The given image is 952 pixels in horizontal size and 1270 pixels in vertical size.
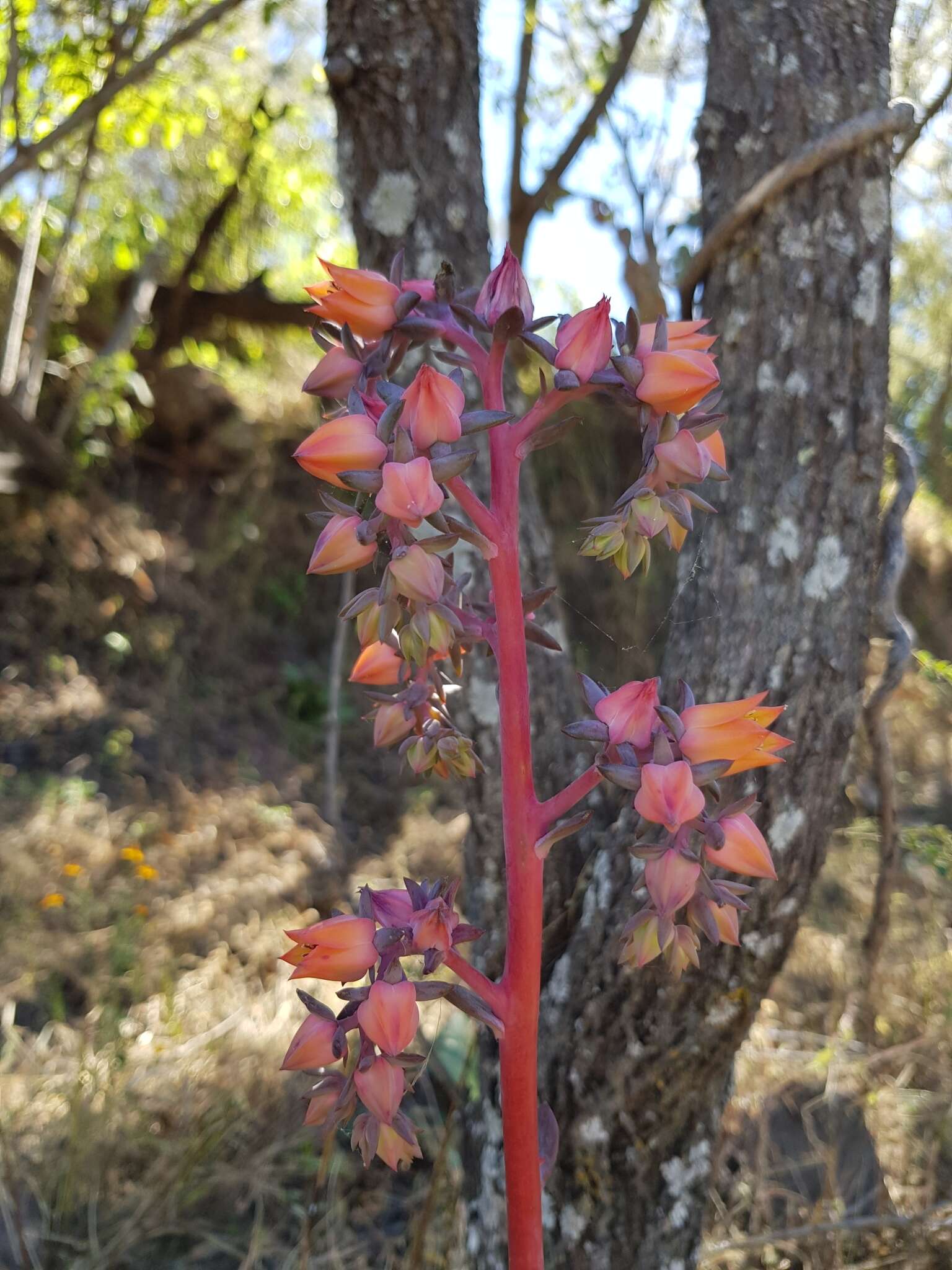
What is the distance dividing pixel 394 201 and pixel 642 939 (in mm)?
1170

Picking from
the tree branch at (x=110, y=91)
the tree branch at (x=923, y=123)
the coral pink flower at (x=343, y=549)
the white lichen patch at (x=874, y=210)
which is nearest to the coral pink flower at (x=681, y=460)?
the coral pink flower at (x=343, y=549)

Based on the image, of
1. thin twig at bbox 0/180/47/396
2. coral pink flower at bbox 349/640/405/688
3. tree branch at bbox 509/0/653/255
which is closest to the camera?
coral pink flower at bbox 349/640/405/688

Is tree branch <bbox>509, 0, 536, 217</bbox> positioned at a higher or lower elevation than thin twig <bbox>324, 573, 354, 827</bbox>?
higher

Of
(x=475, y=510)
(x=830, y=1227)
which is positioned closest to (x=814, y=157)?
(x=475, y=510)

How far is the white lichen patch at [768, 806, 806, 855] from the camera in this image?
117cm

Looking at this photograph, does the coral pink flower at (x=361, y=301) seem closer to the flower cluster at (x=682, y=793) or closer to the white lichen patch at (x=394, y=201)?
the flower cluster at (x=682, y=793)

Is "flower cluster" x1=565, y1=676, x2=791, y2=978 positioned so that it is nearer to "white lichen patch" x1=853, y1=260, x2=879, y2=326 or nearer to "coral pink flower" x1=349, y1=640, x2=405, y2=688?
"coral pink flower" x1=349, y1=640, x2=405, y2=688

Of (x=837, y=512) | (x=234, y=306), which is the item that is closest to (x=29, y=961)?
(x=837, y=512)

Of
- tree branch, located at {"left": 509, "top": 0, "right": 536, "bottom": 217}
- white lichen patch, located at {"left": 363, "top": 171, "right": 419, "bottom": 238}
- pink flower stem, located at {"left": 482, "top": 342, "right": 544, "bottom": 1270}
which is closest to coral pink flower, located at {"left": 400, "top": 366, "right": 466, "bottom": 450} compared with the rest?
pink flower stem, located at {"left": 482, "top": 342, "right": 544, "bottom": 1270}

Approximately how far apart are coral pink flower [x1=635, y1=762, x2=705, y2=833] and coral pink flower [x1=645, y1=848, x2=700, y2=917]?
0.04 metres

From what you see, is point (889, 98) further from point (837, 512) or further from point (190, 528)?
point (190, 528)

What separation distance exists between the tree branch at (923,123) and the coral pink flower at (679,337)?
0.95 m

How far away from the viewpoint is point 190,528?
15.3 feet

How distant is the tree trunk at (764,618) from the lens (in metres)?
1.17
